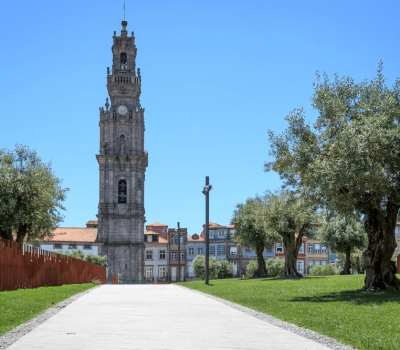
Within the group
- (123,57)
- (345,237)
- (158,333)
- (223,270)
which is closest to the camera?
(158,333)

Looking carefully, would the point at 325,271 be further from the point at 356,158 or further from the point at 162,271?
the point at 356,158

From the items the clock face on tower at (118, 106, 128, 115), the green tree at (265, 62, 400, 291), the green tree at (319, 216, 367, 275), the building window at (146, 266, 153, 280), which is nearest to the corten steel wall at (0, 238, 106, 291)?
the green tree at (265, 62, 400, 291)

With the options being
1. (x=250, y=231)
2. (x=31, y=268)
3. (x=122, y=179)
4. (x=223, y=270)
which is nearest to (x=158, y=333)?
(x=31, y=268)

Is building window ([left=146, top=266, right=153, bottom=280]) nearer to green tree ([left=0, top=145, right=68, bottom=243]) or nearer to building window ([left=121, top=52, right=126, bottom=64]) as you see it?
building window ([left=121, top=52, right=126, bottom=64])

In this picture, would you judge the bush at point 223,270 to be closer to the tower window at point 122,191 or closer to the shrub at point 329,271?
the shrub at point 329,271

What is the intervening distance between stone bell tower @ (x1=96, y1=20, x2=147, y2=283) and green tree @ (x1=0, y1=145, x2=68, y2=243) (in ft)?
179

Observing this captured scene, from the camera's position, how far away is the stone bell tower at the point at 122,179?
97.9 meters

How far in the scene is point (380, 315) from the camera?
14031 mm

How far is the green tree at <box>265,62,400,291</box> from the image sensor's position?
20484 mm

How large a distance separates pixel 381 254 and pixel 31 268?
1648cm

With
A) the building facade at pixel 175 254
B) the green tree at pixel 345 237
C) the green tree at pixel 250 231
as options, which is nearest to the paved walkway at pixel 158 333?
the green tree at pixel 250 231

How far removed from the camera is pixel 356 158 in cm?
2017

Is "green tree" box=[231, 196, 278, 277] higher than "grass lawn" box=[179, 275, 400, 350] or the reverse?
higher

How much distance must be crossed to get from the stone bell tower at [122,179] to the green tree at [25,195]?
54465 millimetres
